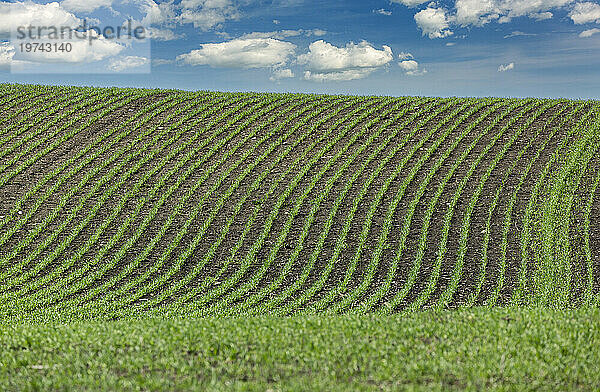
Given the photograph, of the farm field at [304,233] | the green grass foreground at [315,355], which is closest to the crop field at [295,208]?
the farm field at [304,233]

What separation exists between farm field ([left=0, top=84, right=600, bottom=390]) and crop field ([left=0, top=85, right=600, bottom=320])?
0.05 m

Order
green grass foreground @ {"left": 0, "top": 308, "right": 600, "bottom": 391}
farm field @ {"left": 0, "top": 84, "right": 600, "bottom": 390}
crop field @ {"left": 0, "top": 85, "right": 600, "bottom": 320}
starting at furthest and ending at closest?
1. crop field @ {"left": 0, "top": 85, "right": 600, "bottom": 320}
2. farm field @ {"left": 0, "top": 84, "right": 600, "bottom": 390}
3. green grass foreground @ {"left": 0, "top": 308, "right": 600, "bottom": 391}

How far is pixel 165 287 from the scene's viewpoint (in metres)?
10.7

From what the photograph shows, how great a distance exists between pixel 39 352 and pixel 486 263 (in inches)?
327

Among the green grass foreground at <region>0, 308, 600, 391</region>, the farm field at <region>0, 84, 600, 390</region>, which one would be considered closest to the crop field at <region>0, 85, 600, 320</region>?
the farm field at <region>0, 84, 600, 390</region>

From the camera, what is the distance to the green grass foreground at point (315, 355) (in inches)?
207

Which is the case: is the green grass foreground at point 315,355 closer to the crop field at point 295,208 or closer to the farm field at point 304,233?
the farm field at point 304,233

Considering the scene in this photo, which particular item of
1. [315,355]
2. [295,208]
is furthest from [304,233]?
[315,355]

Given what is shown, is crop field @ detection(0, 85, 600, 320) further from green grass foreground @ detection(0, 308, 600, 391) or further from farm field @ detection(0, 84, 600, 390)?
green grass foreground @ detection(0, 308, 600, 391)

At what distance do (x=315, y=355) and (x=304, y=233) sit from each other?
6834 millimetres

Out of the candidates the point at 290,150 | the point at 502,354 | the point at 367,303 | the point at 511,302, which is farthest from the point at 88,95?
the point at 502,354

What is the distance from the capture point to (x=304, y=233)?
12.6m

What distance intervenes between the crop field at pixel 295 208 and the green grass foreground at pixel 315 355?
9.01 feet

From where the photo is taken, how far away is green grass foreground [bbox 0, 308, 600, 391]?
5246 millimetres
